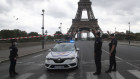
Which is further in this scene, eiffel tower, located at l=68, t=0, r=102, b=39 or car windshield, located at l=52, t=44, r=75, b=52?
eiffel tower, located at l=68, t=0, r=102, b=39

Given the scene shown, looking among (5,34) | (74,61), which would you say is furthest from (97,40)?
(5,34)

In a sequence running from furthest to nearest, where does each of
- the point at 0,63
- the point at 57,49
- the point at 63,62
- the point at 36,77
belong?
the point at 0,63 < the point at 57,49 < the point at 63,62 < the point at 36,77

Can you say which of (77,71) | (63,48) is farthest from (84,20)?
(77,71)

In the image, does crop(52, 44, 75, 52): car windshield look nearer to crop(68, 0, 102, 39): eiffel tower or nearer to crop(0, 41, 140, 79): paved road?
crop(0, 41, 140, 79): paved road

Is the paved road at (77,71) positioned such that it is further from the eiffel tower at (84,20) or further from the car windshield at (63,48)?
the eiffel tower at (84,20)

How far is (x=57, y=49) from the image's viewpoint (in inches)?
384

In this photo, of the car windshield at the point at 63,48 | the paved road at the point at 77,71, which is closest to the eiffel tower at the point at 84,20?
the paved road at the point at 77,71

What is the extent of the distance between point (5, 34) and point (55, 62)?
5196 cm

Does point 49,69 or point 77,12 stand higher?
point 77,12

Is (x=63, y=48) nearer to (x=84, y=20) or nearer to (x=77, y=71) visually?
(x=77, y=71)

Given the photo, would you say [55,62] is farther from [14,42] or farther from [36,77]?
[14,42]

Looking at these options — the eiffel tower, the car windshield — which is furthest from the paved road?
the eiffel tower

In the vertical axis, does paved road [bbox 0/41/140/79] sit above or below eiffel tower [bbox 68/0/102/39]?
below

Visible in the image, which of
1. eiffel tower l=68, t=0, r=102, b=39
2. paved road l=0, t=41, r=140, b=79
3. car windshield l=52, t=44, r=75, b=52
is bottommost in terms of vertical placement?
paved road l=0, t=41, r=140, b=79
